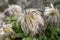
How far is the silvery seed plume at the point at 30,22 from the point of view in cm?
268

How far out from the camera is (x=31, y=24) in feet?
8.86

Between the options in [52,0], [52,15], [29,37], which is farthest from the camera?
[52,0]

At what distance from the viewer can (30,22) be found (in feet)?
8.90

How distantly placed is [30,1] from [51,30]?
145cm

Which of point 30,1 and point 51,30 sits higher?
point 30,1

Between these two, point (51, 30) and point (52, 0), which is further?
point (52, 0)

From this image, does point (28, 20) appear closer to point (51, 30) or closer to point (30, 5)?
point (51, 30)

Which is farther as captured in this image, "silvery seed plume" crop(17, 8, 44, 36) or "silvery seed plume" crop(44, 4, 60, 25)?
"silvery seed plume" crop(44, 4, 60, 25)

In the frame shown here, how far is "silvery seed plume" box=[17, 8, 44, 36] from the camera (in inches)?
105

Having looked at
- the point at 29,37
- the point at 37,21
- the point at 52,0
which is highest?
the point at 52,0

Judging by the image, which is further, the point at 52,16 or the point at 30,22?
the point at 52,16

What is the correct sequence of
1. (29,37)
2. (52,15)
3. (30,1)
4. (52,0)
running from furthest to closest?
(30,1)
(52,0)
(52,15)
(29,37)

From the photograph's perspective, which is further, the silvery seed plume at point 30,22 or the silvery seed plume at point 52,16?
the silvery seed plume at point 52,16

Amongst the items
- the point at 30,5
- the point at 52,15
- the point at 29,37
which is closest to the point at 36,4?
the point at 30,5
